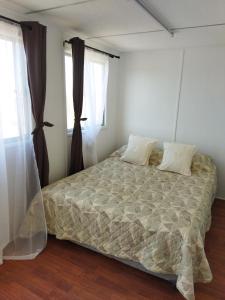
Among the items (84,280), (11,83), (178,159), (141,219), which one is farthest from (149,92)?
(84,280)

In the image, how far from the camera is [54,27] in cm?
239

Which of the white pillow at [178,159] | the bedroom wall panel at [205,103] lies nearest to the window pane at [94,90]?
the white pillow at [178,159]

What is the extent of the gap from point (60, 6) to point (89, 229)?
1950 mm

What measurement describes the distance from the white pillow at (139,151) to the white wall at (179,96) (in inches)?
15.8

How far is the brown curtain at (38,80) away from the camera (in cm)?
200

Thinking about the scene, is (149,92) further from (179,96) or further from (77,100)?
(77,100)

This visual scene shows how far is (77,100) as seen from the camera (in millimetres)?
2727

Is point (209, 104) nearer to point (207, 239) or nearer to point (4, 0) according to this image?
point (207, 239)

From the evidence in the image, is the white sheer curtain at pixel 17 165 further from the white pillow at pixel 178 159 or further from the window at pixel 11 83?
the white pillow at pixel 178 159

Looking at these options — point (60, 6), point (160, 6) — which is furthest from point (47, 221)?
point (160, 6)

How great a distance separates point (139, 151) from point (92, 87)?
112cm

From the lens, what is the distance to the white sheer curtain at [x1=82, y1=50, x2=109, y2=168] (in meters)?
2.95

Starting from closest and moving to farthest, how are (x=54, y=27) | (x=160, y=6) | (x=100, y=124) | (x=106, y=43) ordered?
(x=160, y=6) < (x=54, y=27) < (x=106, y=43) < (x=100, y=124)

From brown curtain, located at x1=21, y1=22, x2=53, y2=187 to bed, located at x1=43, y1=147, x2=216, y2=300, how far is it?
0.31 metres
